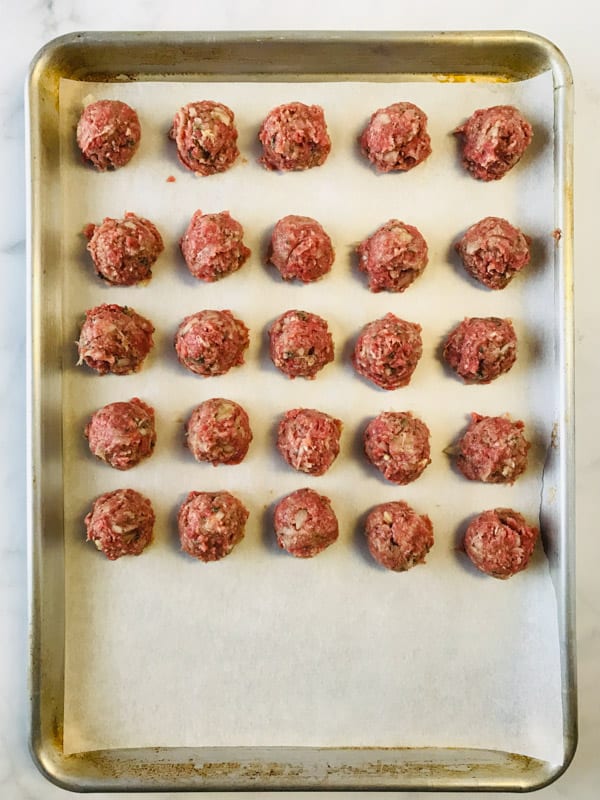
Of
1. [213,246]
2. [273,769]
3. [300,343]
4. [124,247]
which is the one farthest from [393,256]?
[273,769]

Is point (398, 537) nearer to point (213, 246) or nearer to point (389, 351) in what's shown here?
point (389, 351)

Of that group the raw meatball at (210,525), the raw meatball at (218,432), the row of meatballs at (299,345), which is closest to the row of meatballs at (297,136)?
the row of meatballs at (299,345)

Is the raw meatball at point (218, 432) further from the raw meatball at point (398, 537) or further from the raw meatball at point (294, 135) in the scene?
the raw meatball at point (294, 135)

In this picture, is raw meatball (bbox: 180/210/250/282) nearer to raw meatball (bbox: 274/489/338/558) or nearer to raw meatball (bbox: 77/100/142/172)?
raw meatball (bbox: 77/100/142/172)

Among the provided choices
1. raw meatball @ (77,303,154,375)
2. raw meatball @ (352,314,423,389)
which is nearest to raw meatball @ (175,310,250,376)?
raw meatball @ (77,303,154,375)
